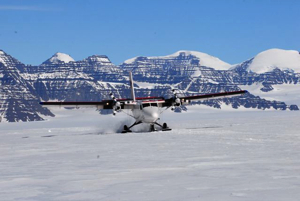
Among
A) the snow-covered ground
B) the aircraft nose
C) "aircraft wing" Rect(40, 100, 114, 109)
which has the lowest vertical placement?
the snow-covered ground

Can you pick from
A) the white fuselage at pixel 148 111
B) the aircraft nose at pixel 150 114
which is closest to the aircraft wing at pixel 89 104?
the white fuselage at pixel 148 111

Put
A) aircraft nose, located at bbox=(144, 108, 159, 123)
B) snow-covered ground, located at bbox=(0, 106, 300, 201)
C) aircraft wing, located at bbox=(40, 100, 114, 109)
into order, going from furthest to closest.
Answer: aircraft wing, located at bbox=(40, 100, 114, 109) < aircraft nose, located at bbox=(144, 108, 159, 123) < snow-covered ground, located at bbox=(0, 106, 300, 201)

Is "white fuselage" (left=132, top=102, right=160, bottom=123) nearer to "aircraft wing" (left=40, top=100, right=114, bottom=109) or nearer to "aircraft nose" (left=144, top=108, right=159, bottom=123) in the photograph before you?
"aircraft nose" (left=144, top=108, right=159, bottom=123)

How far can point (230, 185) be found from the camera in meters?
16.5

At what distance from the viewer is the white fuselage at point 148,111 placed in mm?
55375

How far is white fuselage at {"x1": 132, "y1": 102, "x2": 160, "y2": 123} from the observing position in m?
55.4

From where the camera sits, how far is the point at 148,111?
181ft

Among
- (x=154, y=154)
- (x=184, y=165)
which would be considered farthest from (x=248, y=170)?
(x=154, y=154)

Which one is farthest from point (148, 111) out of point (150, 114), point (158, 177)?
point (158, 177)

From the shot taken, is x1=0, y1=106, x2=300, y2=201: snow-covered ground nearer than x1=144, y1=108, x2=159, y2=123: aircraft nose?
Yes

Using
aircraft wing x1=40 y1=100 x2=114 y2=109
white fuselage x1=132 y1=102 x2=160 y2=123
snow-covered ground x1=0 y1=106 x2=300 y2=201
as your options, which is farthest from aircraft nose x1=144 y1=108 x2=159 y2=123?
snow-covered ground x1=0 y1=106 x2=300 y2=201

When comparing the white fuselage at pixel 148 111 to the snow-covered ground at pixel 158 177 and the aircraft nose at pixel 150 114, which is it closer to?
the aircraft nose at pixel 150 114

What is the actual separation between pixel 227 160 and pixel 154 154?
18.5 feet

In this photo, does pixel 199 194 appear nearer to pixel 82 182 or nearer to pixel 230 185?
pixel 230 185
